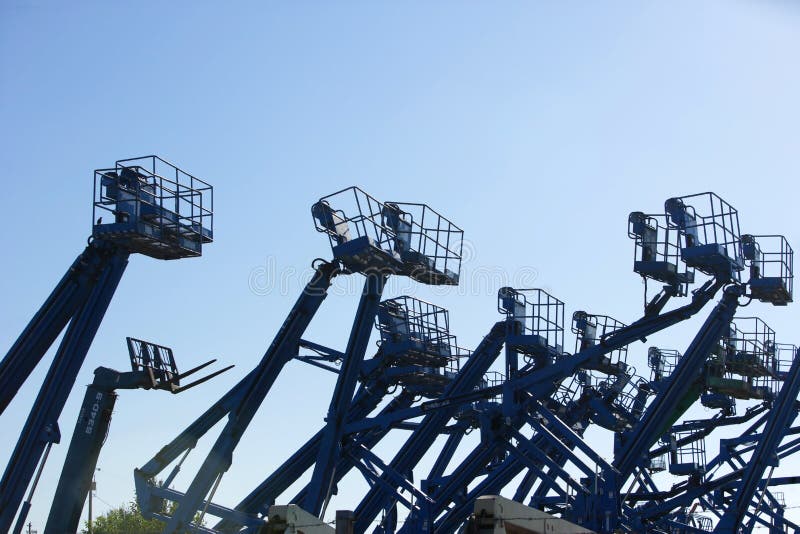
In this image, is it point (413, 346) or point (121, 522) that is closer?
point (413, 346)

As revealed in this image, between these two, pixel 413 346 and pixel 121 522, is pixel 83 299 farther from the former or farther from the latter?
pixel 121 522

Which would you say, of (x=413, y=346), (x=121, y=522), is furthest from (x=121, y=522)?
(x=413, y=346)

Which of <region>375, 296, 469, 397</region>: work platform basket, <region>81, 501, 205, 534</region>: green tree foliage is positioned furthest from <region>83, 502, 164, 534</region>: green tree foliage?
<region>375, 296, 469, 397</region>: work platform basket

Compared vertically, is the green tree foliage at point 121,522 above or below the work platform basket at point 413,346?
below

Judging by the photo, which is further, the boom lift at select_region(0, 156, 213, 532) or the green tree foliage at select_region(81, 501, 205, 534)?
the green tree foliage at select_region(81, 501, 205, 534)

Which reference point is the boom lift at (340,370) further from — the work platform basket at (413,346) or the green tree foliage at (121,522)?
the green tree foliage at (121,522)

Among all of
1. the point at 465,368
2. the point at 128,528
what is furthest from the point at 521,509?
the point at 128,528

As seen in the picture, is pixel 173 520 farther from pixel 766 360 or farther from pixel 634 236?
pixel 766 360

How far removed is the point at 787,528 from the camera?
38938 mm

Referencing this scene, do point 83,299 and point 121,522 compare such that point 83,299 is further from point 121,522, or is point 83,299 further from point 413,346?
point 121,522

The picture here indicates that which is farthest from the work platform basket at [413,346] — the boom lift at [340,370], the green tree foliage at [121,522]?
the green tree foliage at [121,522]

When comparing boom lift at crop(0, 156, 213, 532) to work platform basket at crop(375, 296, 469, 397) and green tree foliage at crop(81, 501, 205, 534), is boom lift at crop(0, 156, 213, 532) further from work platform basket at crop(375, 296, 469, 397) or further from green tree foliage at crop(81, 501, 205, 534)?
green tree foliage at crop(81, 501, 205, 534)

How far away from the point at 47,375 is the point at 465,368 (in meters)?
13.3

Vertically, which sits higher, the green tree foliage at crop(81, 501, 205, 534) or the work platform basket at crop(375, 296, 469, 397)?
the work platform basket at crop(375, 296, 469, 397)
